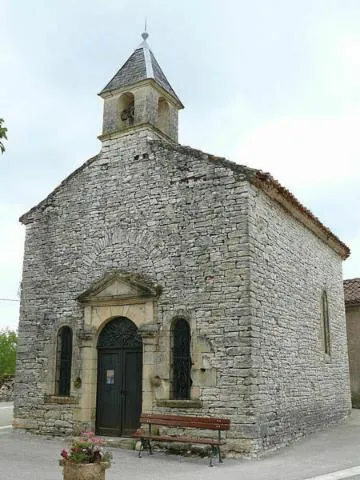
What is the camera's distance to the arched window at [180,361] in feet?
34.4

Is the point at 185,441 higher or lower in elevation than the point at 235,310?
lower

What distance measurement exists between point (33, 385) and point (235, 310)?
18.0 feet

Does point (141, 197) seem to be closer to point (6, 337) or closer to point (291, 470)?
point (291, 470)

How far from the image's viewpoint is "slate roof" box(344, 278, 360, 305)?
1876 cm

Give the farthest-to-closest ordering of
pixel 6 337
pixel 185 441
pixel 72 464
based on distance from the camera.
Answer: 1. pixel 6 337
2. pixel 185 441
3. pixel 72 464

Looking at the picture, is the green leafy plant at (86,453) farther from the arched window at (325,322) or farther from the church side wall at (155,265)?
the arched window at (325,322)

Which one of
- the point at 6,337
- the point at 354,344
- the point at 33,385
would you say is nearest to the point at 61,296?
the point at 33,385

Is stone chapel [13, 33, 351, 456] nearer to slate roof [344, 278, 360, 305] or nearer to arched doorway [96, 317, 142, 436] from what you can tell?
arched doorway [96, 317, 142, 436]

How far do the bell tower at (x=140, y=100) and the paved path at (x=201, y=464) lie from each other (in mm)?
7231

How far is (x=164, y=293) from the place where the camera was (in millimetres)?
11039

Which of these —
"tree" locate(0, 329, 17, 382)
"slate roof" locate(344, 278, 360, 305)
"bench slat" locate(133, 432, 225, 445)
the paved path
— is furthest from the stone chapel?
"tree" locate(0, 329, 17, 382)

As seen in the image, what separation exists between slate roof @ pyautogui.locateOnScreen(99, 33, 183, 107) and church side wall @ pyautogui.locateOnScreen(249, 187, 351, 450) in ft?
13.9

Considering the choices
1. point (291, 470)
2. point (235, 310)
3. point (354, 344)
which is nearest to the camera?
point (291, 470)

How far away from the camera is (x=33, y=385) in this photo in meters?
12.5
